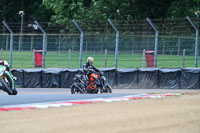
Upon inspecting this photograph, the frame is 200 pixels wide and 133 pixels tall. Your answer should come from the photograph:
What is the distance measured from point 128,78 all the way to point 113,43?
2.59 metres

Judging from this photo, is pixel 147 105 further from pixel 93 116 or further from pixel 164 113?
pixel 93 116

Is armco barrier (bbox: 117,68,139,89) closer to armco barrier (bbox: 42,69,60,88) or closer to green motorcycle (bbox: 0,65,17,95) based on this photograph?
armco barrier (bbox: 42,69,60,88)

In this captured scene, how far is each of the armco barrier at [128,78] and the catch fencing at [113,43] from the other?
867 millimetres

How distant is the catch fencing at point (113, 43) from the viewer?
2210 centimetres

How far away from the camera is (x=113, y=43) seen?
2320 centimetres

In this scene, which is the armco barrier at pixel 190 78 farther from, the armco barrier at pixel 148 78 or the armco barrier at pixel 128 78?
the armco barrier at pixel 148 78

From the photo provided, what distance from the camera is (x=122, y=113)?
9547mm

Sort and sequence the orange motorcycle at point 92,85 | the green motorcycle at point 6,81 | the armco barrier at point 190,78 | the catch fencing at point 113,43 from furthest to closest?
1. the catch fencing at point 113,43
2. the armco barrier at point 190,78
3. the orange motorcycle at point 92,85
4. the green motorcycle at point 6,81

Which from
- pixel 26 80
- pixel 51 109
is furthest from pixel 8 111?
pixel 26 80

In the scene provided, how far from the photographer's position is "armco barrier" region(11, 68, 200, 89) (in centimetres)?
2014

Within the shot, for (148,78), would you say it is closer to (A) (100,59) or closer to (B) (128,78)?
(B) (128,78)

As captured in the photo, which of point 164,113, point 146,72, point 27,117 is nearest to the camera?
point 27,117

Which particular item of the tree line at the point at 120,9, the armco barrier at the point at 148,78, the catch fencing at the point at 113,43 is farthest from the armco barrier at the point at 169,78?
the tree line at the point at 120,9

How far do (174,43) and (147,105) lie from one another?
468 inches
